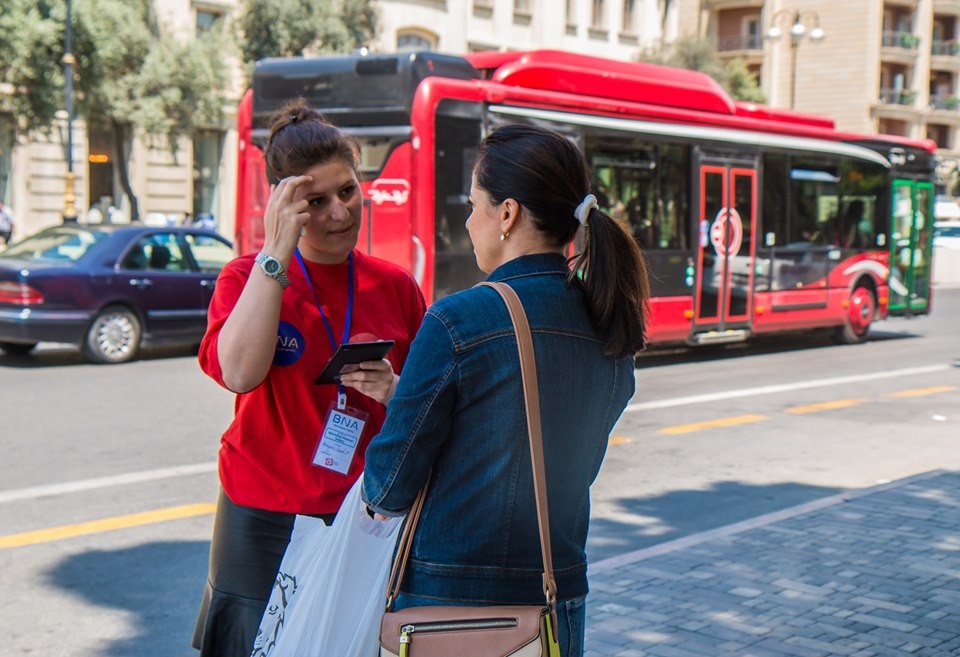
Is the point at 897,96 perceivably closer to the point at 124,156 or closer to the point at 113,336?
the point at 124,156

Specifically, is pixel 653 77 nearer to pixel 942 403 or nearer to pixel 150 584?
pixel 942 403

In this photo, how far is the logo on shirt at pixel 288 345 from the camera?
2.95 m

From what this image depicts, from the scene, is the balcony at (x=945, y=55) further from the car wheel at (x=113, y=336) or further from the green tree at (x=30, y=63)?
the car wheel at (x=113, y=336)

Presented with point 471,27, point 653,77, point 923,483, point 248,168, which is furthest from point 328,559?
point 471,27

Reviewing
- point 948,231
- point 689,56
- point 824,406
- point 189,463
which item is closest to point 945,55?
point 689,56

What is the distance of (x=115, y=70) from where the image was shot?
→ 29312 millimetres

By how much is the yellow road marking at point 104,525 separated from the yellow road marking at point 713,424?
4163 millimetres

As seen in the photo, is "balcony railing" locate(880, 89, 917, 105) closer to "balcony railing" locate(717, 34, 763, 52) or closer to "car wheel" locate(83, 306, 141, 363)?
"balcony railing" locate(717, 34, 763, 52)

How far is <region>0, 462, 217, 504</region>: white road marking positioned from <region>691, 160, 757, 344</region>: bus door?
8.10 metres

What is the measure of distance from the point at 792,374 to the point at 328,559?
1208 cm

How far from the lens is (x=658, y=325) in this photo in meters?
14.5


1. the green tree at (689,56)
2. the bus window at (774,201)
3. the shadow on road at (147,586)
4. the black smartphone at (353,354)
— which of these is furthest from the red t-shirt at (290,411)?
the green tree at (689,56)

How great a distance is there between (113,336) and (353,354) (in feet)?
38.1

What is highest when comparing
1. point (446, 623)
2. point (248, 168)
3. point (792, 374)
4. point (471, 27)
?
point (471, 27)
